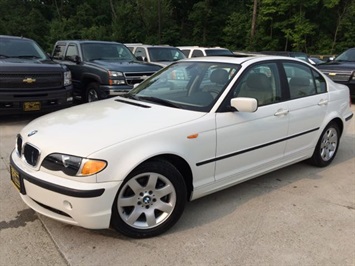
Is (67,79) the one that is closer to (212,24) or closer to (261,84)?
(261,84)

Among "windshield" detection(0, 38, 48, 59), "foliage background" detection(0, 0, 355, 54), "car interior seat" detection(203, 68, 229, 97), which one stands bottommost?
"foliage background" detection(0, 0, 355, 54)

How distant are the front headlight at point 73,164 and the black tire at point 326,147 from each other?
3242 millimetres

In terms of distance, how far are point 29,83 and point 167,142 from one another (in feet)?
15.8

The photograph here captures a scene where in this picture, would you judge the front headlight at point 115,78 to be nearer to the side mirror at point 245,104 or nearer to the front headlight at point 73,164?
the side mirror at point 245,104

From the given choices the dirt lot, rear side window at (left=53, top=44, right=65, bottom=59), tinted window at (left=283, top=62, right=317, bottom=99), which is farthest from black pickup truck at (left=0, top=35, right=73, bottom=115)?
tinted window at (left=283, top=62, right=317, bottom=99)

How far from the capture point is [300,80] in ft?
14.7

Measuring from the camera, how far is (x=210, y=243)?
9.93 ft

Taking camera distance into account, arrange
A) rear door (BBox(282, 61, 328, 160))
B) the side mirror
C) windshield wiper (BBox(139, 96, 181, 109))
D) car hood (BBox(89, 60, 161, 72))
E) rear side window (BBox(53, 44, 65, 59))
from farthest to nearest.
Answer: rear side window (BBox(53, 44, 65, 59)) → car hood (BBox(89, 60, 161, 72)) → rear door (BBox(282, 61, 328, 160)) → windshield wiper (BBox(139, 96, 181, 109)) → the side mirror

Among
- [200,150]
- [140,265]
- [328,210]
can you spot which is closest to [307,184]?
[328,210]

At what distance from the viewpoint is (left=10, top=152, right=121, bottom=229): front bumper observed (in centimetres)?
271

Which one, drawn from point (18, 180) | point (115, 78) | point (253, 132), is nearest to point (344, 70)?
point (115, 78)

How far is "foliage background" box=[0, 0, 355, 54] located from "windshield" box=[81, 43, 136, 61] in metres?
27.5

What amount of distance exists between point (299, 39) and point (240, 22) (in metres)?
6.74

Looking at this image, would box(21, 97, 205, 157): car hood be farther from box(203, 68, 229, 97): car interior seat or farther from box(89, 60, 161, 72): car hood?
box(89, 60, 161, 72): car hood
